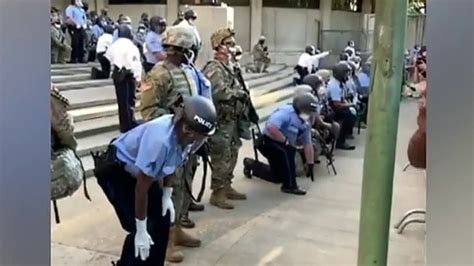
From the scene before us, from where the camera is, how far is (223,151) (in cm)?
549

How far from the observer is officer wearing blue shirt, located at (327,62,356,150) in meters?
9.19

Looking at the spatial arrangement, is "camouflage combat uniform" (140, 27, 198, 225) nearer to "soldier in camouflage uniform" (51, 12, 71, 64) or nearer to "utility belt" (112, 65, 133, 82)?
"utility belt" (112, 65, 133, 82)

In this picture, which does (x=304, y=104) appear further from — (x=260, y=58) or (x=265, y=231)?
(x=260, y=58)

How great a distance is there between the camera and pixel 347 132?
9.77 metres

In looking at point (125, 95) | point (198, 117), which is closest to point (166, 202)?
point (198, 117)

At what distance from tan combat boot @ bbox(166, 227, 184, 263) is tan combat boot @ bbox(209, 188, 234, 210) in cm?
127

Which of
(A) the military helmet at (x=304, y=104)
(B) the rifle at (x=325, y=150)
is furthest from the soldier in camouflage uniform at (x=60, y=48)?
(A) the military helmet at (x=304, y=104)

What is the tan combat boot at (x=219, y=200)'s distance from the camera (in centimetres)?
573

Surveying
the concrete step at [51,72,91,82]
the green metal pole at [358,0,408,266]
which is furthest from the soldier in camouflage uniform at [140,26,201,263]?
the concrete step at [51,72,91,82]

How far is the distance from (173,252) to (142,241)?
1067 millimetres

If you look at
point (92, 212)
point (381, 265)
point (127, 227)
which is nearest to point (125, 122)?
point (92, 212)

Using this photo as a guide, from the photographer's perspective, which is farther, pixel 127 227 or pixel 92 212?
pixel 92 212
